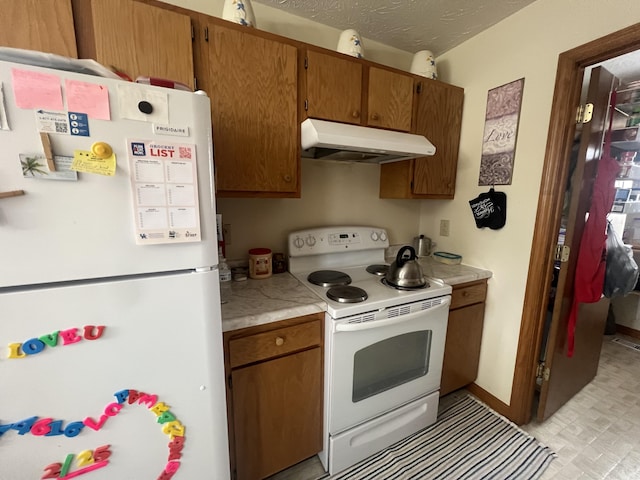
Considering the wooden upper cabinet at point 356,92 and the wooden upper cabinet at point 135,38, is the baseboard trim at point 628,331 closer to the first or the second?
the wooden upper cabinet at point 356,92

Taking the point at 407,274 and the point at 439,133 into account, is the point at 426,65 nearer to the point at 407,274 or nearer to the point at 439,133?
the point at 439,133

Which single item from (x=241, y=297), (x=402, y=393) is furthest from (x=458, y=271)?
(x=241, y=297)

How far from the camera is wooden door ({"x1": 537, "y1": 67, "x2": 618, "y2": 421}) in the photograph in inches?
54.3

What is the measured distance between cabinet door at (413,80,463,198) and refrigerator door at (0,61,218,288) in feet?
4.66

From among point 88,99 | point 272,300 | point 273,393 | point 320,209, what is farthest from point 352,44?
point 273,393

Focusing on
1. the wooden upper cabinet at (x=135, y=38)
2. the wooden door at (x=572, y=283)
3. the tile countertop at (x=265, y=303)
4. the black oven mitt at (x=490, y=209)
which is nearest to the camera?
the wooden upper cabinet at (x=135, y=38)

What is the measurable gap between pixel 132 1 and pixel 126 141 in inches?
29.8

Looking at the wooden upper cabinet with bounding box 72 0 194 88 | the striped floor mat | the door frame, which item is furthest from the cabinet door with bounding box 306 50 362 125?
the striped floor mat

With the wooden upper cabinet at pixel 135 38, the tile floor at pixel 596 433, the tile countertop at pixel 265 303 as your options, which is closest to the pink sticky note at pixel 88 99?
the wooden upper cabinet at pixel 135 38

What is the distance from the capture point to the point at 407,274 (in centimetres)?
138

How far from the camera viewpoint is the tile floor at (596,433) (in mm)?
1324

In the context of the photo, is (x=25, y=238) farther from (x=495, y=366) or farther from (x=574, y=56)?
(x=495, y=366)

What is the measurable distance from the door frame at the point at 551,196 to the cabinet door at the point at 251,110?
4.39 ft

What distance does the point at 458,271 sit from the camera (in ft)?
5.57
